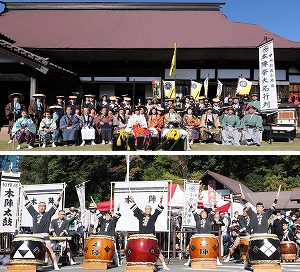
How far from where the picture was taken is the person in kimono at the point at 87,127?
11477 mm

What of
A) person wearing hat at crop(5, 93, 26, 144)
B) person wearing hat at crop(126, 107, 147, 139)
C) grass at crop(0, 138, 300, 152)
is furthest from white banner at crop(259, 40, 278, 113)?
person wearing hat at crop(5, 93, 26, 144)

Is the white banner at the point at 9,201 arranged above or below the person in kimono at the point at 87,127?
below

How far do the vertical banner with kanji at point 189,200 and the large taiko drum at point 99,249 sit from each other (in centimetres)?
356

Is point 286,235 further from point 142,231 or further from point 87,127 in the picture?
point 87,127

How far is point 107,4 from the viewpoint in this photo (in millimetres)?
19953

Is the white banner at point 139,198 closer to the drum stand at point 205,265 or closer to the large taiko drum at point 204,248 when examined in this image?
the large taiko drum at point 204,248

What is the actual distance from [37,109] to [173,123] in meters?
3.96

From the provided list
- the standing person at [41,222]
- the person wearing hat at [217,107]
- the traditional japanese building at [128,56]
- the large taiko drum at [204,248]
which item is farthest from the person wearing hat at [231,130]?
the standing person at [41,222]

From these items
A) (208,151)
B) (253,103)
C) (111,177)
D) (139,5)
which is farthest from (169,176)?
(208,151)

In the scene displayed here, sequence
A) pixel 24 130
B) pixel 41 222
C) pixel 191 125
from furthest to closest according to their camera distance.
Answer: pixel 191 125 < pixel 24 130 < pixel 41 222

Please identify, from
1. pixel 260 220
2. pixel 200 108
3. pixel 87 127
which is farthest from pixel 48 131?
pixel 260 220

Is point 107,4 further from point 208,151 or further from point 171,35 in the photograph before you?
point 208,151

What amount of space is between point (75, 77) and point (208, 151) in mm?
7043

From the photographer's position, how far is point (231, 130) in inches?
455
